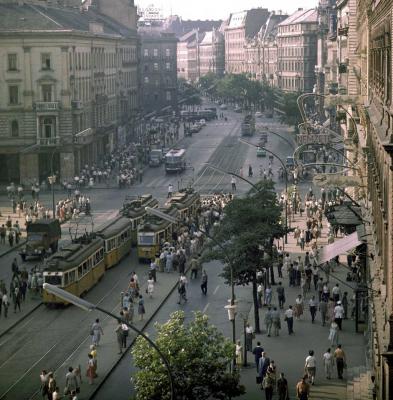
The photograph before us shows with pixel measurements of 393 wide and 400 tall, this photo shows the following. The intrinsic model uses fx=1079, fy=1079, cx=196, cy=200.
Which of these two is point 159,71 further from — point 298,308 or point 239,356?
point 239,356

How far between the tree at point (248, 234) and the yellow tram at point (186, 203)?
1714 centimetres

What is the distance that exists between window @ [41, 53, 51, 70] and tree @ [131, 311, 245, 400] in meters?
67.0

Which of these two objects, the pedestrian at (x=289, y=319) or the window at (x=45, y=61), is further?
the window at (x=45, y=61)

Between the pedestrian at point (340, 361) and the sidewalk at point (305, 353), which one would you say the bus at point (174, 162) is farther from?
the pedestrian at point (340, 361)

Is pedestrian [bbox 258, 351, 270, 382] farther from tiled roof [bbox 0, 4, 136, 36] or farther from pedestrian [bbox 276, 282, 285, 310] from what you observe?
tiled roof [bbox 0, 4, 136, 36]

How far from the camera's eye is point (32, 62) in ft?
307

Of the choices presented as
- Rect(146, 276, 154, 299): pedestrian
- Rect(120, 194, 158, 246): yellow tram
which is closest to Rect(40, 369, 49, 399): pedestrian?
Rect(146, 276, 154, 299): pedestrian

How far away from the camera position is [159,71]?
640 feet

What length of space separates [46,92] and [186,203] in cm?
3113

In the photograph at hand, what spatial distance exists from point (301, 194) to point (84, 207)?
18.5 meters

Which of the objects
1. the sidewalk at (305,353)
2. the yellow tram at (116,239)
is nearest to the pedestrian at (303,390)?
the sidewalk at (305,353)

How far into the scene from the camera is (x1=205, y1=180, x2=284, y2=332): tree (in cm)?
4253

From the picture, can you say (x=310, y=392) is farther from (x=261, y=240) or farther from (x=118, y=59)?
(x=118, y=59)

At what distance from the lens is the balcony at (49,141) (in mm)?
92938
